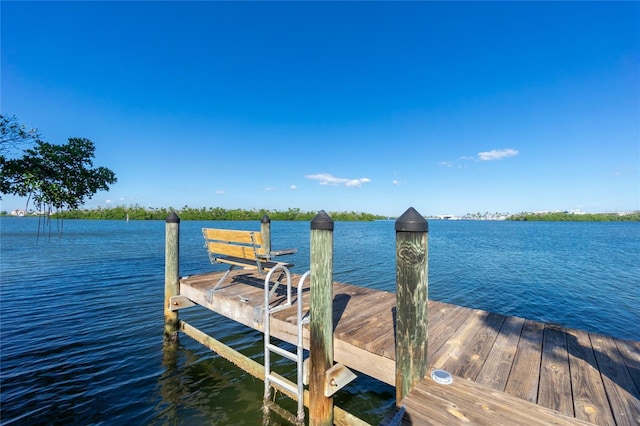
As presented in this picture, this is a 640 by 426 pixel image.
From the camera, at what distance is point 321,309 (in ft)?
12.0

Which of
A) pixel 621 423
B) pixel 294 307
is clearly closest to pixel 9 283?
pixel 294 307

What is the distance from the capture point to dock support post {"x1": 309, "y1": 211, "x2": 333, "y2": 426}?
3660 mm

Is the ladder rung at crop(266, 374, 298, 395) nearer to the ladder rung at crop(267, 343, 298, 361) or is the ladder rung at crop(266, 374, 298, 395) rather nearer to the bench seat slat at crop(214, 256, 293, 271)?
the ladder rung at crop(267, 343, 298, 361)

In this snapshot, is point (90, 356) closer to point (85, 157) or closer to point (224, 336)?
point (224, 336)

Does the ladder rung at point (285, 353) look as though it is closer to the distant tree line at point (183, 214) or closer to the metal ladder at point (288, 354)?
the metal ladder at point (288, 354)

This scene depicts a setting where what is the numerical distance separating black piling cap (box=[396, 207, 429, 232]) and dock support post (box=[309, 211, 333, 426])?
1.04m

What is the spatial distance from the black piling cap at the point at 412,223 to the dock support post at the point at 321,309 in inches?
41.1

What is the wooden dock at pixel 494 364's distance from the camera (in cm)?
239

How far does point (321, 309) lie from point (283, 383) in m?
1.66

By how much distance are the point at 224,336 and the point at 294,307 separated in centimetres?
359

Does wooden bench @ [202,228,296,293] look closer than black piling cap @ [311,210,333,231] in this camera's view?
No

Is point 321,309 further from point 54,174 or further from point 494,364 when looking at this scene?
point 54,174

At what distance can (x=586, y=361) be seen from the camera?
10.6 ft

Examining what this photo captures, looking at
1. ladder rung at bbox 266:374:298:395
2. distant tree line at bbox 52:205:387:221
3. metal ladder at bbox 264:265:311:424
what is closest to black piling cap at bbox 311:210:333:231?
metal ladder at bbox 264:265:311:424
